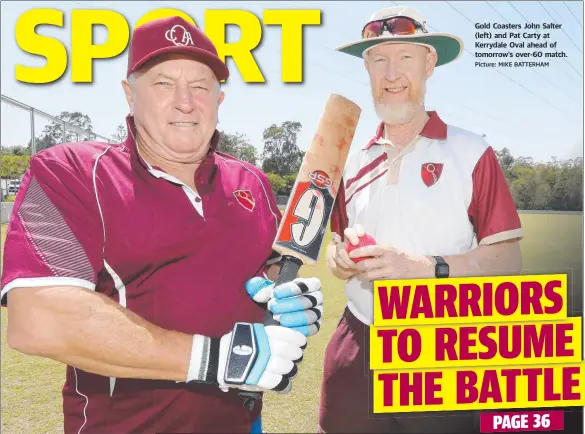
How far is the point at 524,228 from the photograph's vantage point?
1602 mm

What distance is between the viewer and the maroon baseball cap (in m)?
1.25

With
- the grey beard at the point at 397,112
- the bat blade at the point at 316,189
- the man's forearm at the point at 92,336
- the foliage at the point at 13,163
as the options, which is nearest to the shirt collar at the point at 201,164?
the bat blade at the point at 316,189

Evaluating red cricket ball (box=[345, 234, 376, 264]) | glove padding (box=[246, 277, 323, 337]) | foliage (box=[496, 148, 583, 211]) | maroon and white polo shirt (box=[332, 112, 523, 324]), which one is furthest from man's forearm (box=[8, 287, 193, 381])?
foliage (box=[496, 148, 583, 211])

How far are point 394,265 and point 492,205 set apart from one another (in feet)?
1.27

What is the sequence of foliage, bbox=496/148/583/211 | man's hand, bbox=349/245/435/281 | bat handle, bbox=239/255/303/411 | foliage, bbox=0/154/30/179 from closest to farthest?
bat handle, bbox=239/255/303/411 < man's hand, bbox=349/245/435/281 < foliage, bbox=496/148/583/211 < foliage, bbox=0/154/30/179

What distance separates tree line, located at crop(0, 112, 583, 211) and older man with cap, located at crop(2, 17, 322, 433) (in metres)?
0.38

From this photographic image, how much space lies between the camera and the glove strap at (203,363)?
3.79 feet

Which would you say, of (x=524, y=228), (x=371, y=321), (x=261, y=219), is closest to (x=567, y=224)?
(x=524, y=228)

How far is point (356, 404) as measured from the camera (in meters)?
1.69

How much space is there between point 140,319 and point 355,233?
0.66 meters

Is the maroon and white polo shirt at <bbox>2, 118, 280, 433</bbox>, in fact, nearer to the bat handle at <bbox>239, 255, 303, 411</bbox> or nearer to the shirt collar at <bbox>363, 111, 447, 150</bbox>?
the bat handle at <bbox>239, 255, 303, 411</bbox>

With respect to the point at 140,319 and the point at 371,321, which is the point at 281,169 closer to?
the point at 371,321

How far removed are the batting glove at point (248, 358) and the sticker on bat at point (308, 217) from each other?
33 centimetres

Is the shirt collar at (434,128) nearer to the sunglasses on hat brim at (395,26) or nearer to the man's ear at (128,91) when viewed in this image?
the sunglasses on hat brim at (395,26)
